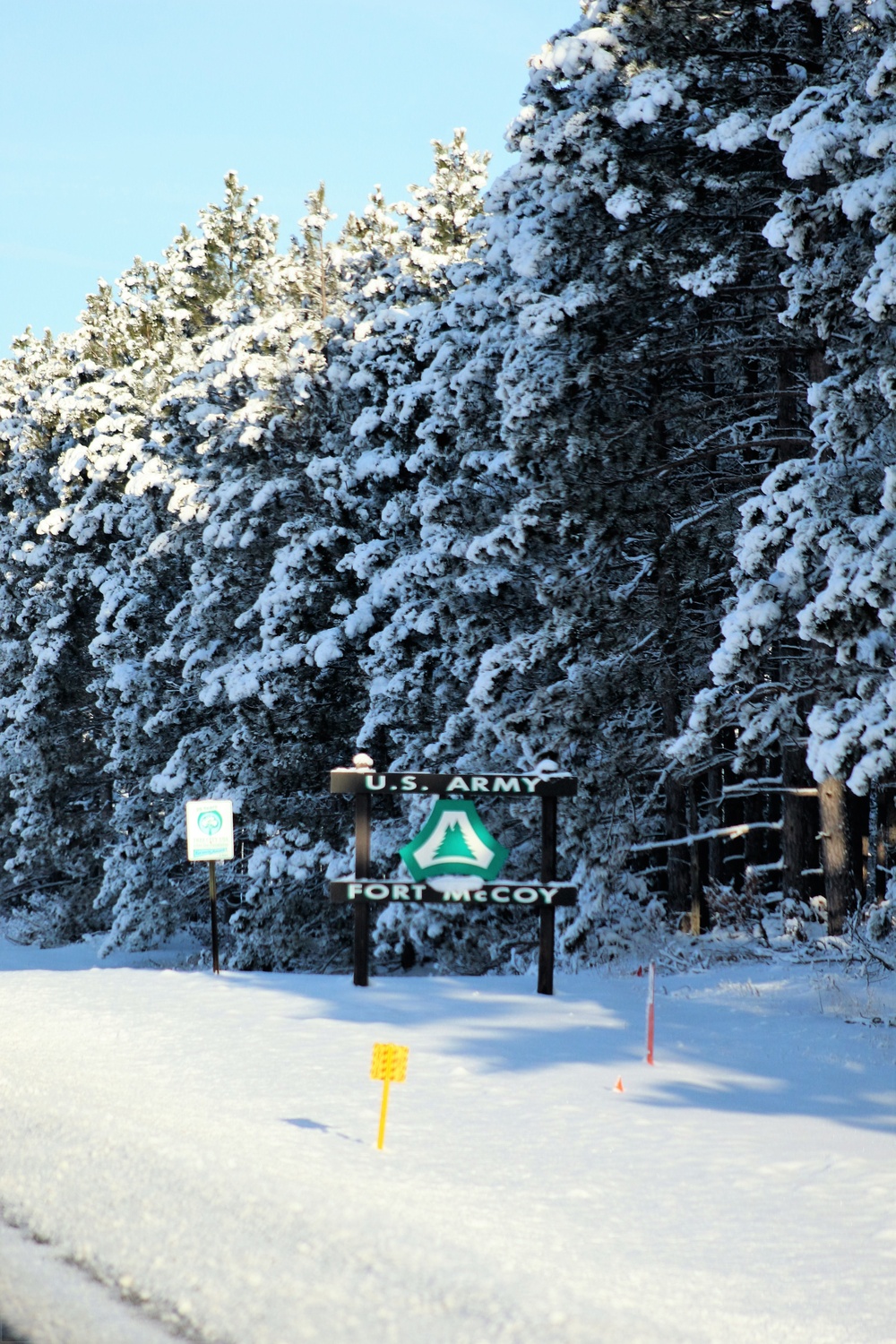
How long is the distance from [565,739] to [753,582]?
17.8 feet

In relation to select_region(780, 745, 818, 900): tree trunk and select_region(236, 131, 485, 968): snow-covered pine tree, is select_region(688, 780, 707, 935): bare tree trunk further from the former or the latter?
select_region(236, 131, 485, 968): snow-covered pine tree

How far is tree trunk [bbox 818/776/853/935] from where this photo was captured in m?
17.1

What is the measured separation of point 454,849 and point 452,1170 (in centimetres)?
581

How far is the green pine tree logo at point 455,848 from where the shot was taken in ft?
44.4

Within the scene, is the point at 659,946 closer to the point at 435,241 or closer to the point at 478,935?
the point at 478,935

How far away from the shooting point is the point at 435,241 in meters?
30.7

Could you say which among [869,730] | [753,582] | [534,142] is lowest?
[869,730]

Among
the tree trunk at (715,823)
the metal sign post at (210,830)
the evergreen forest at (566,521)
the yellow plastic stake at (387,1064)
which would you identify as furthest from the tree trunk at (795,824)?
the yellow plastic stake at (387,1064)

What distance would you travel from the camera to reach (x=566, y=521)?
64.0 feet

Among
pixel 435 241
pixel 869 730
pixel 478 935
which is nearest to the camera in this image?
pixel 869 730

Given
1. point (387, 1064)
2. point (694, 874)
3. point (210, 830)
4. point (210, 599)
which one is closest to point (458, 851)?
point (210, 830)

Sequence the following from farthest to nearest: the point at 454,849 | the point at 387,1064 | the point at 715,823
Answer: the point at 715,823 → the point at 454,849 → the point at 387,1064

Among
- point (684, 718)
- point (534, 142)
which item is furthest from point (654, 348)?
point (684, 718)

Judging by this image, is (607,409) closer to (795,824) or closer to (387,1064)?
(795,824)
